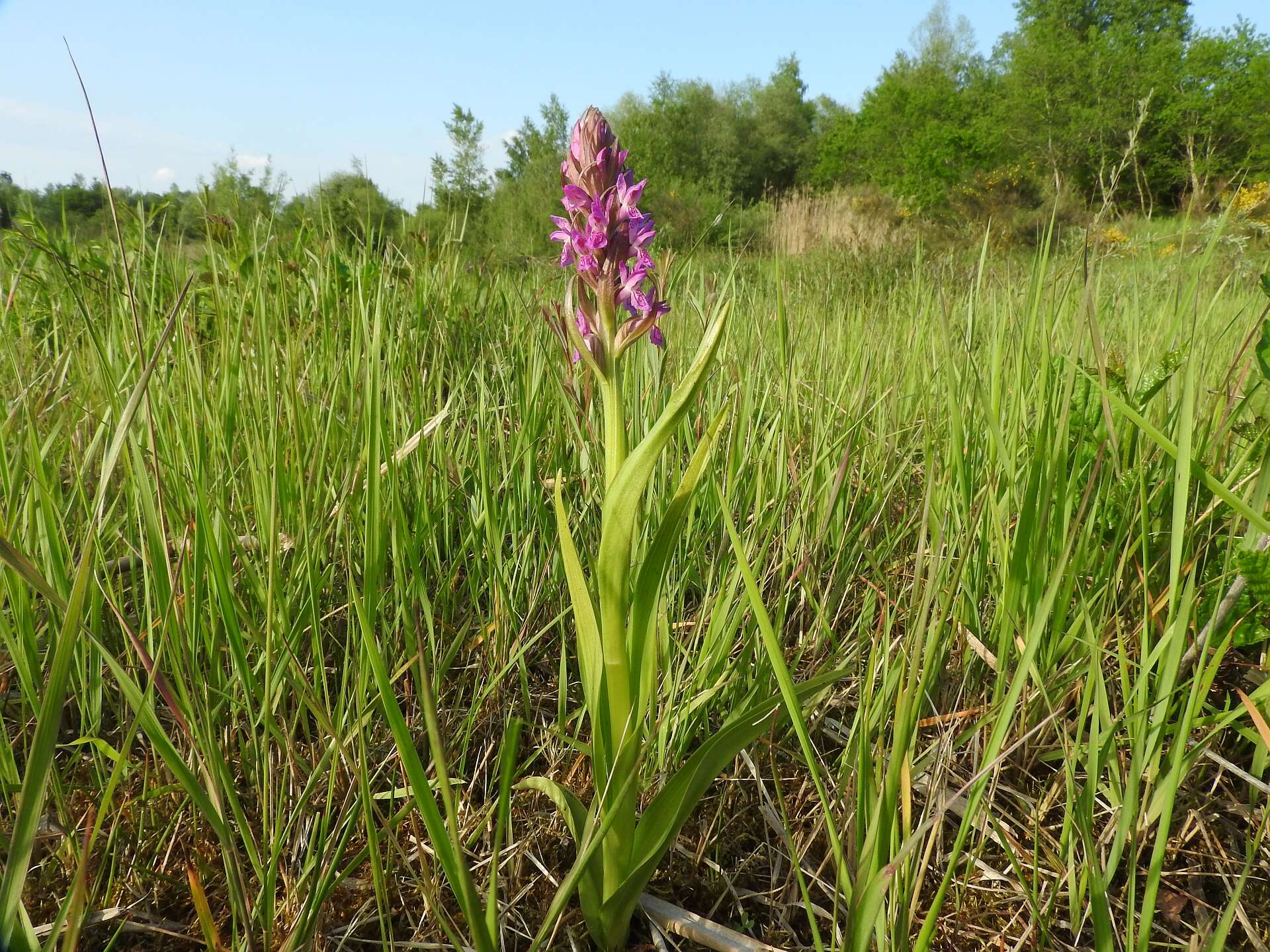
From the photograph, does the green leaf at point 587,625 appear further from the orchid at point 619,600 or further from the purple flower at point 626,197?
the purple flower at point 626,197

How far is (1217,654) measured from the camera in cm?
88

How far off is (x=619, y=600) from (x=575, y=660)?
56 centimetres

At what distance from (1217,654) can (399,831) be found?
1.05 metres

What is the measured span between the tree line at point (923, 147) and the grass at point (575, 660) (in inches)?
20.6

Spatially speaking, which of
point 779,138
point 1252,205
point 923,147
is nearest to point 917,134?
point 923,147

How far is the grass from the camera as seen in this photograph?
81 cm

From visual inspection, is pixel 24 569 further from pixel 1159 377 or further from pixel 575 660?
pixel 1159 377

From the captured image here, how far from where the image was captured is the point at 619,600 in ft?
2.84

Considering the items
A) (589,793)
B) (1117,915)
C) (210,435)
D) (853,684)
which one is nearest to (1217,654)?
(1117,915)

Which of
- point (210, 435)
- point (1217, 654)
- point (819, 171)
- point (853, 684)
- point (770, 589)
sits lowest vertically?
point (853, 684)

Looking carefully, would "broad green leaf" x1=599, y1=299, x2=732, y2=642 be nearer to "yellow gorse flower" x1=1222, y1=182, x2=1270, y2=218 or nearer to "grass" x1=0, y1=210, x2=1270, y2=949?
"grass" x1=0, y1=210, x2=1270, y2=949

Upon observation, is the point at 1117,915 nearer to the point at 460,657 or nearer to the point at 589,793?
the point at 589,793

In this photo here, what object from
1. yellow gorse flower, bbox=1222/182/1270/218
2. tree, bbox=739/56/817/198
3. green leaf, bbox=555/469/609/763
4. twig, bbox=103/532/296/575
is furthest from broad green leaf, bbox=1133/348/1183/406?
tree, bbox=739/56/817/198

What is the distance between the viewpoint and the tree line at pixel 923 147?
2227 mm
